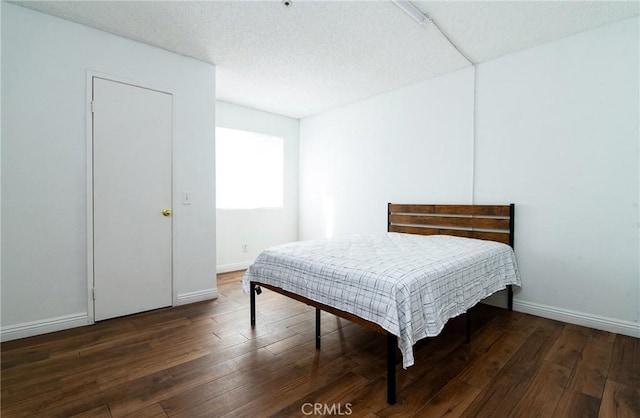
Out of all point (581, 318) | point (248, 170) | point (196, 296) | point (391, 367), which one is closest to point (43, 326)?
point (196, 296)

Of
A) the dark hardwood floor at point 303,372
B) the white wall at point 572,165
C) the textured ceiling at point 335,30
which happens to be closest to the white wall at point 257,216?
the textured ceiling at point 335,30

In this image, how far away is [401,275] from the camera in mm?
1658

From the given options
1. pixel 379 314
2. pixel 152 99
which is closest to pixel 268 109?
pixel 152 99

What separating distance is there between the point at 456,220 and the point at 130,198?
3.21 meters

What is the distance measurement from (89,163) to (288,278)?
198 centimetres

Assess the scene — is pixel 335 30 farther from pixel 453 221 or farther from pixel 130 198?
pixel 130 198

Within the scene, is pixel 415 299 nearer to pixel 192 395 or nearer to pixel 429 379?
pixel 429 379

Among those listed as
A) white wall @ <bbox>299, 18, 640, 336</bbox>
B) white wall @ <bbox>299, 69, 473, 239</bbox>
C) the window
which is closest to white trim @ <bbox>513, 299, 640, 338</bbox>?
white wall @ <bbox>299, 18, 640, 336</bbox>

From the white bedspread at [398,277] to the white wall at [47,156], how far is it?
1527 millimetres

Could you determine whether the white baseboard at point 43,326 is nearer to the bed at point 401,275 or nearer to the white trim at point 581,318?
the bed at point 401,275

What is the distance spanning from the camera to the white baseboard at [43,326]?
228cm

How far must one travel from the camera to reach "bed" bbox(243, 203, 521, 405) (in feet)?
5.21

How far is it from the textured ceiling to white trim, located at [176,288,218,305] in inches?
94.3

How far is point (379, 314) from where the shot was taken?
1592 millimetres
